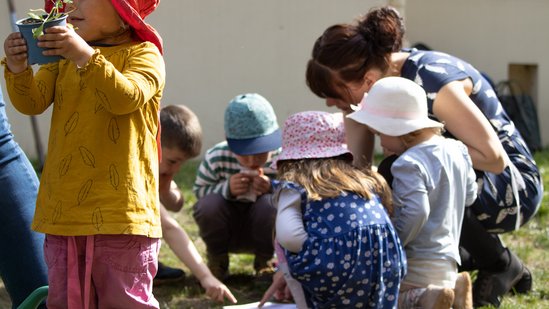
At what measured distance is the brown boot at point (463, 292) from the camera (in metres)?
3.07

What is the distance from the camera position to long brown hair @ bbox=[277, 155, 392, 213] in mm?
2906

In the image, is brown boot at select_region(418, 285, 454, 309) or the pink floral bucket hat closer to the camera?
brown boot at select_region(418, 285, 454, 309)

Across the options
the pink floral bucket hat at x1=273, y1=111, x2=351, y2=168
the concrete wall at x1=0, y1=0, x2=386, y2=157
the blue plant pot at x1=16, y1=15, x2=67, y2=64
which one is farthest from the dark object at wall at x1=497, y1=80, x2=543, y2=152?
the blue plant pot at x1=16, y1=15, x2=67, y2=64

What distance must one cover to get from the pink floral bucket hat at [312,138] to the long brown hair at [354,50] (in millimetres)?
367

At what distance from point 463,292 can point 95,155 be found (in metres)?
1.49

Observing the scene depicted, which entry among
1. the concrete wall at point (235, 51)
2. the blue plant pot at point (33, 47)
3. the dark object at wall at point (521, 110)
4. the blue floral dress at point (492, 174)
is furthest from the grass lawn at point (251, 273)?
the dark object at wall at point (521, 110)

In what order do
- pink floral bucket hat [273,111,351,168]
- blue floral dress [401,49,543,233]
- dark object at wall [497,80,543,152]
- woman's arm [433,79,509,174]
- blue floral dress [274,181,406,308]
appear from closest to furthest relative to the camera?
blue floral dress [274,181,406,308], pink floral bucket hat [273,111,351,168], woman's arm [433,79,509,174], blue floral dress [401,49,543,233], dark object at wall [497,80,543,152]

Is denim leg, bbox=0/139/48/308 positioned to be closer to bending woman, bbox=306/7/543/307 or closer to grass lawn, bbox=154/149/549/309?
grass lawn, bbox=154/149/549/309

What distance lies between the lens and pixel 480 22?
8586 millimetres

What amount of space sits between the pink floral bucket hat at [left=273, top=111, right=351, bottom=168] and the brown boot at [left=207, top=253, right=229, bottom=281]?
105 centimetres

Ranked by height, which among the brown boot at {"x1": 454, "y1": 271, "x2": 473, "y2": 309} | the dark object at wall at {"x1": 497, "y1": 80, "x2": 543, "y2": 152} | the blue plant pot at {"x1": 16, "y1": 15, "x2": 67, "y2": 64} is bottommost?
the dark object at wall at {"x1": 497, "y1": 80, "x2": 543, "y2": 152}

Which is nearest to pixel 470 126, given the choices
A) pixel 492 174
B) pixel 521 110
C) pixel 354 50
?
pixel 492 174

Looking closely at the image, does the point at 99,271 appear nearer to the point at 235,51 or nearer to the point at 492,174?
the point at 492,174

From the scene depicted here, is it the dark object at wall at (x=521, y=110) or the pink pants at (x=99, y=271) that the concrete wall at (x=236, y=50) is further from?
the pink pants at (x=99, y=271)
